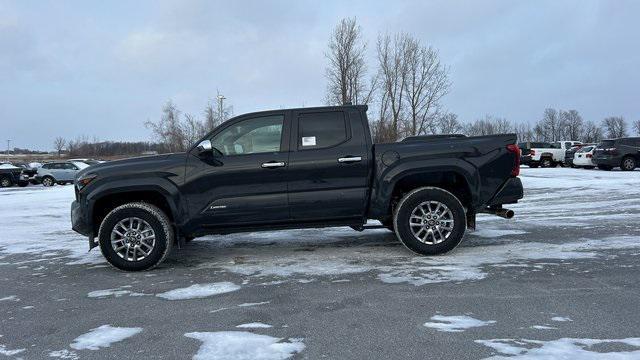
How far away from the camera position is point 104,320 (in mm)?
4402

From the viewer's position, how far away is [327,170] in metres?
6.17

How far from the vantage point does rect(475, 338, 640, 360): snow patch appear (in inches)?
134

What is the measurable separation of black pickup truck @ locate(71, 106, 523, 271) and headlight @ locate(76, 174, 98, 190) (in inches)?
1.0

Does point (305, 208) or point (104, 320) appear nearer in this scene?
point (104, 320)

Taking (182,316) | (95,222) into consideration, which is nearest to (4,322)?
(182,316)

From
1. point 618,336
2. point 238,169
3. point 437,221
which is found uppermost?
point 238,169

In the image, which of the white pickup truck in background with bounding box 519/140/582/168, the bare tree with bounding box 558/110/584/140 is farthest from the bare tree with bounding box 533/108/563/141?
the white pickup truck in background with bounding box 519/140/582/168

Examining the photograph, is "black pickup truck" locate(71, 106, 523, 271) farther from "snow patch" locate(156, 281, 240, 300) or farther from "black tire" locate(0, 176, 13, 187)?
"black tire" locate(0, 176, 13, 187)

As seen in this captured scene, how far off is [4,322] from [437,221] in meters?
4.70

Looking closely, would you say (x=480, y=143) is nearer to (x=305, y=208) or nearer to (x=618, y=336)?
(x=305, y=208)

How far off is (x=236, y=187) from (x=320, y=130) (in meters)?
1.26

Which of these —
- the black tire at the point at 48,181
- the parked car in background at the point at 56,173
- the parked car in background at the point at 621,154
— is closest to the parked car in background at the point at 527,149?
the parked car in background at the point at 621,154

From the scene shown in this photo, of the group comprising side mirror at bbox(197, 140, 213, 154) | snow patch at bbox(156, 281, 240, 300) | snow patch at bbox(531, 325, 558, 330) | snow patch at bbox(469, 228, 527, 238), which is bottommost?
snow patch at bbox(531, 325, 558, 330)

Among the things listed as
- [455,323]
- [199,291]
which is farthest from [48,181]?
[455,323]
